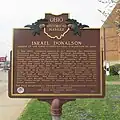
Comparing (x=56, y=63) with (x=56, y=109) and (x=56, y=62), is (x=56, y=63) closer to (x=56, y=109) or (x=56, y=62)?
(x=56, y=62)

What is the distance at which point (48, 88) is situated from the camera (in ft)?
24.6

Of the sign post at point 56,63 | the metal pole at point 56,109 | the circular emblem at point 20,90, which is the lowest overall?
the metal pole at point 56,109

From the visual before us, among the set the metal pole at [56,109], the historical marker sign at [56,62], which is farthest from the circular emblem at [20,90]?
the metal pole at [56,109]

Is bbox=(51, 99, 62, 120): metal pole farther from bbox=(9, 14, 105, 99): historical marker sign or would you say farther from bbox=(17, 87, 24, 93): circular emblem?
bbox=(17, 87, 24, 93): circular emblem

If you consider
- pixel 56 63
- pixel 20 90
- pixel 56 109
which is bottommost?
pixel 56 109

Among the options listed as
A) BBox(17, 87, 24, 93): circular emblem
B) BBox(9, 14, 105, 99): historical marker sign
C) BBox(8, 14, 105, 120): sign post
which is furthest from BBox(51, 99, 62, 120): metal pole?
BBox(17, 87, 24, 93): circular emblem

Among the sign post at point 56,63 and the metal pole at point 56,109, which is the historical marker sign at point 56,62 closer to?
the sign post at point 56,63

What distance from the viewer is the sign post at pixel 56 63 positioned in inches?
296

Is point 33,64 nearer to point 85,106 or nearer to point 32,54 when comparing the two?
point 32,54

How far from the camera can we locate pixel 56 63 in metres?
7.57

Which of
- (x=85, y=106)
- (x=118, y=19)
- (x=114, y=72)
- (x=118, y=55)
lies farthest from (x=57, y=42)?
(x=118, y=55)

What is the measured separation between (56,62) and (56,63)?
0.02 metres

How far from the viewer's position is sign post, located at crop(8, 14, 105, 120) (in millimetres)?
7508

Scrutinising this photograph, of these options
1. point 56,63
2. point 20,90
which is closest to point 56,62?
point 56,63
